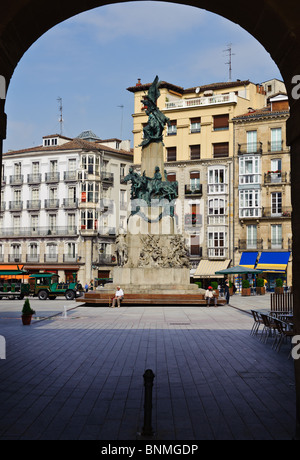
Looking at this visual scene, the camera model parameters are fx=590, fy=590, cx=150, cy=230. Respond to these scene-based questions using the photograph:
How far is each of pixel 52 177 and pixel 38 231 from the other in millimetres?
6921

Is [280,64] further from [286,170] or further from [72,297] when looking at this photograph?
[286,170]

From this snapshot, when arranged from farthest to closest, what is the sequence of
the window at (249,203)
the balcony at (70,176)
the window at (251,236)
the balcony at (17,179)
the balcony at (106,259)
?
1. the balcony at (17,179)
2. the balcony at (70,176)
3. the balcony at (106,259)
4. the window at (251,236)
5. the window at (249,203)

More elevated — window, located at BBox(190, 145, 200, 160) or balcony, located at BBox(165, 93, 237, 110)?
balcony, located at BBox(165, 93, 237, 110)

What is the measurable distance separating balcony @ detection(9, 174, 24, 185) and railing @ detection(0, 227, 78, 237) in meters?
5.94

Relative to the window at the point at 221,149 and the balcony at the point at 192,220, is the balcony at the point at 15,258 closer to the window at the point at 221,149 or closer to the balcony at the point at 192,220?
the balcony at the point at 192,220

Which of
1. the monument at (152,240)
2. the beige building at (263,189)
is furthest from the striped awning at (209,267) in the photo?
the monument at (152,240)

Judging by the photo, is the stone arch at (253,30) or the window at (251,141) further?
the window at (251,141)

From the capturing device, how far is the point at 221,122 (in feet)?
218

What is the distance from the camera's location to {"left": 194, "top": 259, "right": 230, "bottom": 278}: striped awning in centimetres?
6224

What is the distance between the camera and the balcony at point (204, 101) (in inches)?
2598

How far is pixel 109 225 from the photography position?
7250 centimetres

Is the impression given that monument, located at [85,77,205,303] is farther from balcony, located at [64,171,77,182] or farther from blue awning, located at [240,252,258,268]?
balcony, located at [64,171,77,182]

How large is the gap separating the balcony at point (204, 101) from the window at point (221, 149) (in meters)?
4.58

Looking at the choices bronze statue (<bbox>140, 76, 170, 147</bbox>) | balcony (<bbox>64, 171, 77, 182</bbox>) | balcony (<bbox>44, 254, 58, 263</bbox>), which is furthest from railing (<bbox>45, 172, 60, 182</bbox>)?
bronze statue (<bbox>140, 76, 170, 147</bbox>)
